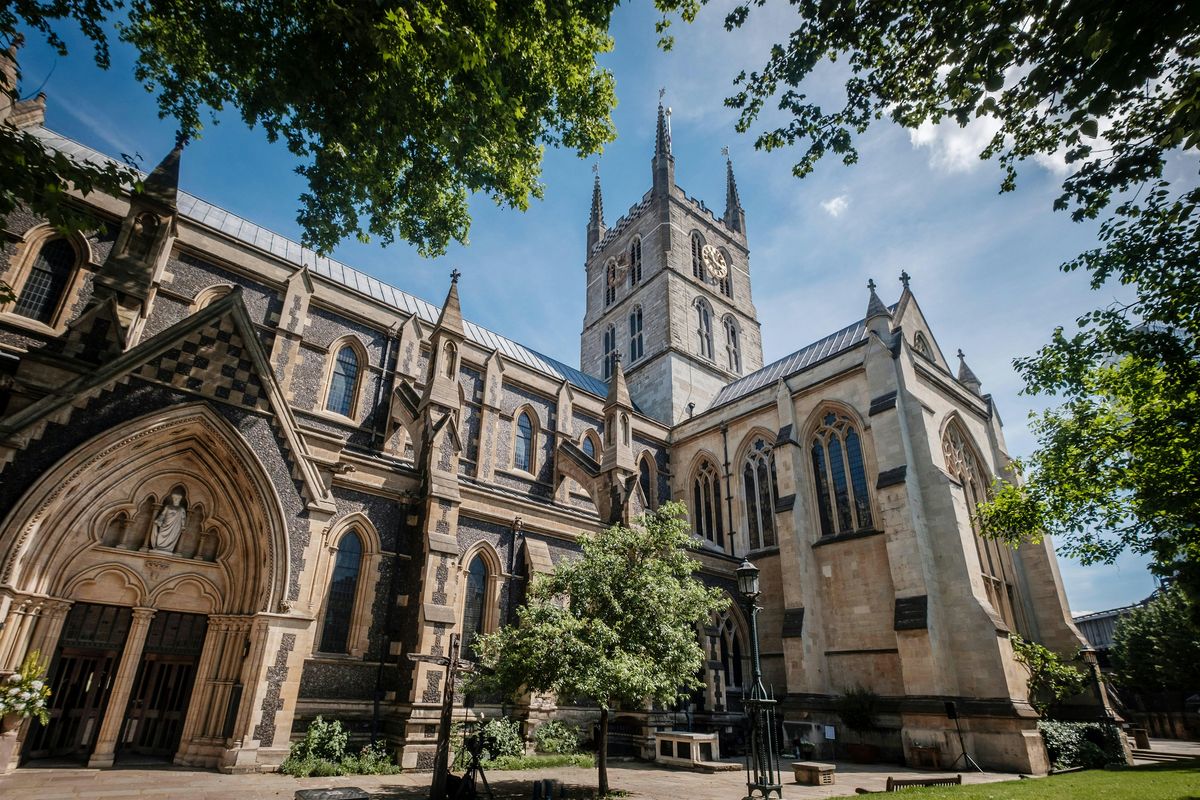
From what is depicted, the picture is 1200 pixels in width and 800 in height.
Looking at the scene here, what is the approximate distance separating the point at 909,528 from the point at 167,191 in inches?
814

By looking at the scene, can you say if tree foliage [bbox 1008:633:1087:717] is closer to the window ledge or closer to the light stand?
the light stand

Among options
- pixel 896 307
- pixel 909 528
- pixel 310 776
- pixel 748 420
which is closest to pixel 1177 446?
pixel 909 528

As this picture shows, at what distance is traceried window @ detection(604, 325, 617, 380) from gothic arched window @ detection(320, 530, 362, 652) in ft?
72.8

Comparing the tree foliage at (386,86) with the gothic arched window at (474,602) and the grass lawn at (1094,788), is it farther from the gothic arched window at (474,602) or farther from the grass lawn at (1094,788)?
the grass lawn at (1094,788)

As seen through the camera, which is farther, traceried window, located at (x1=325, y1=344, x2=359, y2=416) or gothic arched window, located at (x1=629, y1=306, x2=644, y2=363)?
gothic arched window, located at (x1=629, y1=306, x2=644, y2=363)

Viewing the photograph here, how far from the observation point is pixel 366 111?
29.3ft

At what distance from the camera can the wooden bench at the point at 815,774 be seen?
11.5 m

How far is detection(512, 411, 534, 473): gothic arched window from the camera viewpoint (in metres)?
21.1

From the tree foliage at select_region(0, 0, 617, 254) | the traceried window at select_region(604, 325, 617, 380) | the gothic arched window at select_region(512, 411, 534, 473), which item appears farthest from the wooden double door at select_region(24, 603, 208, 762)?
the traceried window at select_region(604, 325, 617, 380)

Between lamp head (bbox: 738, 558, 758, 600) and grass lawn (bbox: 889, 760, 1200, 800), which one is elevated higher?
lamp head (bbox: 738, 558, 758, 600)

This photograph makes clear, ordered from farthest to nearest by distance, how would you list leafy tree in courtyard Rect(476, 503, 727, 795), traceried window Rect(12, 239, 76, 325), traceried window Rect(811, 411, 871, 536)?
1. traceried window Rect(811, 411, 871, 536)
2. traceried window Rect(12, 239, 76, 325)
3. leafy tree in courtyard Rect(476, 503, 727, 795)

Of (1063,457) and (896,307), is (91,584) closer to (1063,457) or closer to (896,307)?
(1063,457)

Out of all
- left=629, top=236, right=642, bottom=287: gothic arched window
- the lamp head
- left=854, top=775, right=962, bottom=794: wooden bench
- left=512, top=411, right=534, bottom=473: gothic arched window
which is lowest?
left=854, top=775, right=962, bottom=794: wooden bench

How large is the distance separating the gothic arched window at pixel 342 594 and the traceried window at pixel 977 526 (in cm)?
1787
